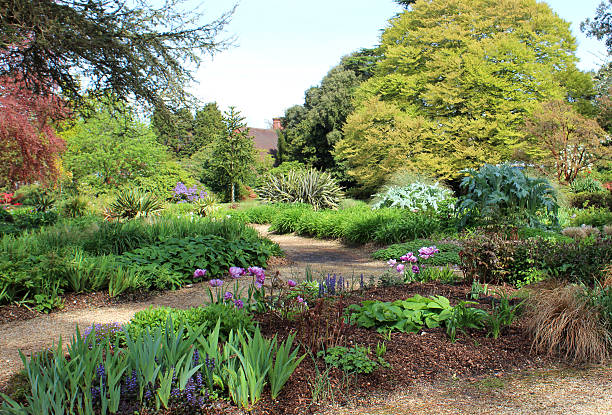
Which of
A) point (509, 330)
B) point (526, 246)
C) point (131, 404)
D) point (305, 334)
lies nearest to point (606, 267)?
point (526, 246)

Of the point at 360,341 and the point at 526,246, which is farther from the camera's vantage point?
the point at 526,246

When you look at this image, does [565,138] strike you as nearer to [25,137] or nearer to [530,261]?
[530,261]

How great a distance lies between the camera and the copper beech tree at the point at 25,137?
13461 mm

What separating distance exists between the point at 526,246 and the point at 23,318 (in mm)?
5695

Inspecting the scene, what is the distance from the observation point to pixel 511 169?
924cm

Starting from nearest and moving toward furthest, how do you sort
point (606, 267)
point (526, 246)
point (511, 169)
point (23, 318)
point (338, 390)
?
1. point (338, 390)
2. point (23, 318)
3. point (606, 267)
4. point (526, 246)
5. point (511, 169)

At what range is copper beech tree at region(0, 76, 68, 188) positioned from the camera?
13.5 m

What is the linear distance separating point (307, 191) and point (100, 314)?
38.7ft

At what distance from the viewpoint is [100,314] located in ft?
15.0

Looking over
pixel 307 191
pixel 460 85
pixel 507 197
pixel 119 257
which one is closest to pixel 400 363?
pixel 119 257

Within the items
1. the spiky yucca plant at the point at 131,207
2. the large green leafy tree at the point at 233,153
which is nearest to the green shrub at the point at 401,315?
the spiky yucca plant at the point at 131,207

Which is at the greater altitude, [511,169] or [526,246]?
[511,169]

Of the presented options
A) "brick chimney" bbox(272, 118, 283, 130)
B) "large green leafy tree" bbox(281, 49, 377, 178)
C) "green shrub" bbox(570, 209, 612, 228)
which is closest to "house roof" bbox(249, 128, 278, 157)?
"brick chimney" bbox(272, 118, 283, 130)

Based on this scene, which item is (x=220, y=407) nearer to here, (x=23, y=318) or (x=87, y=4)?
(x=23, y=318)
